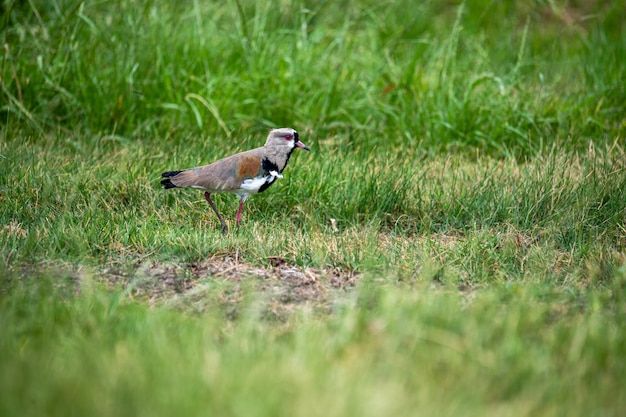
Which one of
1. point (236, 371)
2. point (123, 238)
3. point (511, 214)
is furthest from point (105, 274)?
point (511, 214)

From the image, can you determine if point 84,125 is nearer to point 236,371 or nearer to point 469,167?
point 469,167

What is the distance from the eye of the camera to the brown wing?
17.1 ft

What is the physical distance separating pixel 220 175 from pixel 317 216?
0.74m

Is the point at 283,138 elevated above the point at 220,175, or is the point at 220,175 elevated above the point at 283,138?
the point at 283,138

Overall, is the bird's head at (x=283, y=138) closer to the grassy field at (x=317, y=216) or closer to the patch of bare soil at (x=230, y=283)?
the grassy field at (x=317, y=216)

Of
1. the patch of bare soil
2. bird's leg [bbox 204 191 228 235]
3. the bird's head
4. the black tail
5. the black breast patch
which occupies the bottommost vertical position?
bird's leg [bbox 204 191 228 235]

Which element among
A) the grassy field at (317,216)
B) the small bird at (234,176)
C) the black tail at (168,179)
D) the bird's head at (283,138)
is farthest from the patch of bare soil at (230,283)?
the bird's head at (283,138)

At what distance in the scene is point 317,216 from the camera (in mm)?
5512

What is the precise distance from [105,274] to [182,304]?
630 mm

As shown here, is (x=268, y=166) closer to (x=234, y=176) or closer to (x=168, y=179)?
(x=234, y=176)

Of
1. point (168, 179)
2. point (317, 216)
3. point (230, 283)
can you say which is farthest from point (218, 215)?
point (230, 283)

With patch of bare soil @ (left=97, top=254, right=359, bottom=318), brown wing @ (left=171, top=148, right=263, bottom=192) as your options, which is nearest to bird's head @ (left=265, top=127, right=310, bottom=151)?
brown wing @ (left=171, top=148, right=263, bottom=192)

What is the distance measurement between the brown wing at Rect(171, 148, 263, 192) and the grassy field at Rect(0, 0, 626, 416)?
310 mm

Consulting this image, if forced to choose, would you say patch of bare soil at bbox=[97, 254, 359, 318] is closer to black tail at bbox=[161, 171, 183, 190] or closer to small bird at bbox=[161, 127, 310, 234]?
small bird at bbox=[161, 127, 310, 234]
